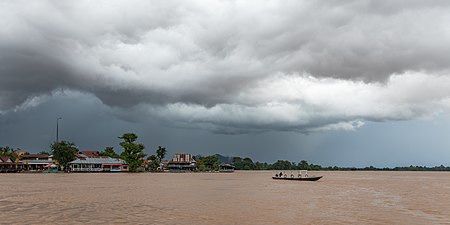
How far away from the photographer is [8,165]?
13962 centimetres

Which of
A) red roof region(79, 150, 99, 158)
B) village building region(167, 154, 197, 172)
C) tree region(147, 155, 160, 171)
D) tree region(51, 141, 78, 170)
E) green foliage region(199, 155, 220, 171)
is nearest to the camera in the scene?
tree region(51, 141, 78, 170)

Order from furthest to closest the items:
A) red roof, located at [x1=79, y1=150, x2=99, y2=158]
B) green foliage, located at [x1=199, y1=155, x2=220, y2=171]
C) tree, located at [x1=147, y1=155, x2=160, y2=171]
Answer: green foliage, located at [x1=199, y1=155, x2=220, y2=171]
red roof, located at [x1=79, y1=150, x2=99, y2=158]
tree, located at [x1=147, y1=155, x2=160, y2=171]

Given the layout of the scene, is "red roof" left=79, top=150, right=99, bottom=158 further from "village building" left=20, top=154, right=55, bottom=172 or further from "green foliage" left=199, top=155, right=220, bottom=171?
"green foliage" left=199, top=155, right=220, bottom=171

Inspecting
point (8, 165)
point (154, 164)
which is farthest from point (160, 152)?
point (8, 165)

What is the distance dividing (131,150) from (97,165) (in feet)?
45.6

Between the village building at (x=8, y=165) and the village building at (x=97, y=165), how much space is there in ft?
64.7

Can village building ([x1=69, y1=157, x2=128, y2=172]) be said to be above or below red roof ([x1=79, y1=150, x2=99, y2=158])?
below

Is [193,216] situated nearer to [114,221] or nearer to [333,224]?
[114,221]

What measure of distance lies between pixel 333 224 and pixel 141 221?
1210cm

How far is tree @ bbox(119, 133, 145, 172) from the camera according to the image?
456 feet

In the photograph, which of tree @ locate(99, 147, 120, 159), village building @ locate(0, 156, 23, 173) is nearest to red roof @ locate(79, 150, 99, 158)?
tree @ locate(99, 147, 120, 159)

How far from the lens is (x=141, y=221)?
24891mm

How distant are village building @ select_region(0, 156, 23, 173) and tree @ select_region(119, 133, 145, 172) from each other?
125ft

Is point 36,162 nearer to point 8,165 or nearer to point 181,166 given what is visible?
point 8,165
